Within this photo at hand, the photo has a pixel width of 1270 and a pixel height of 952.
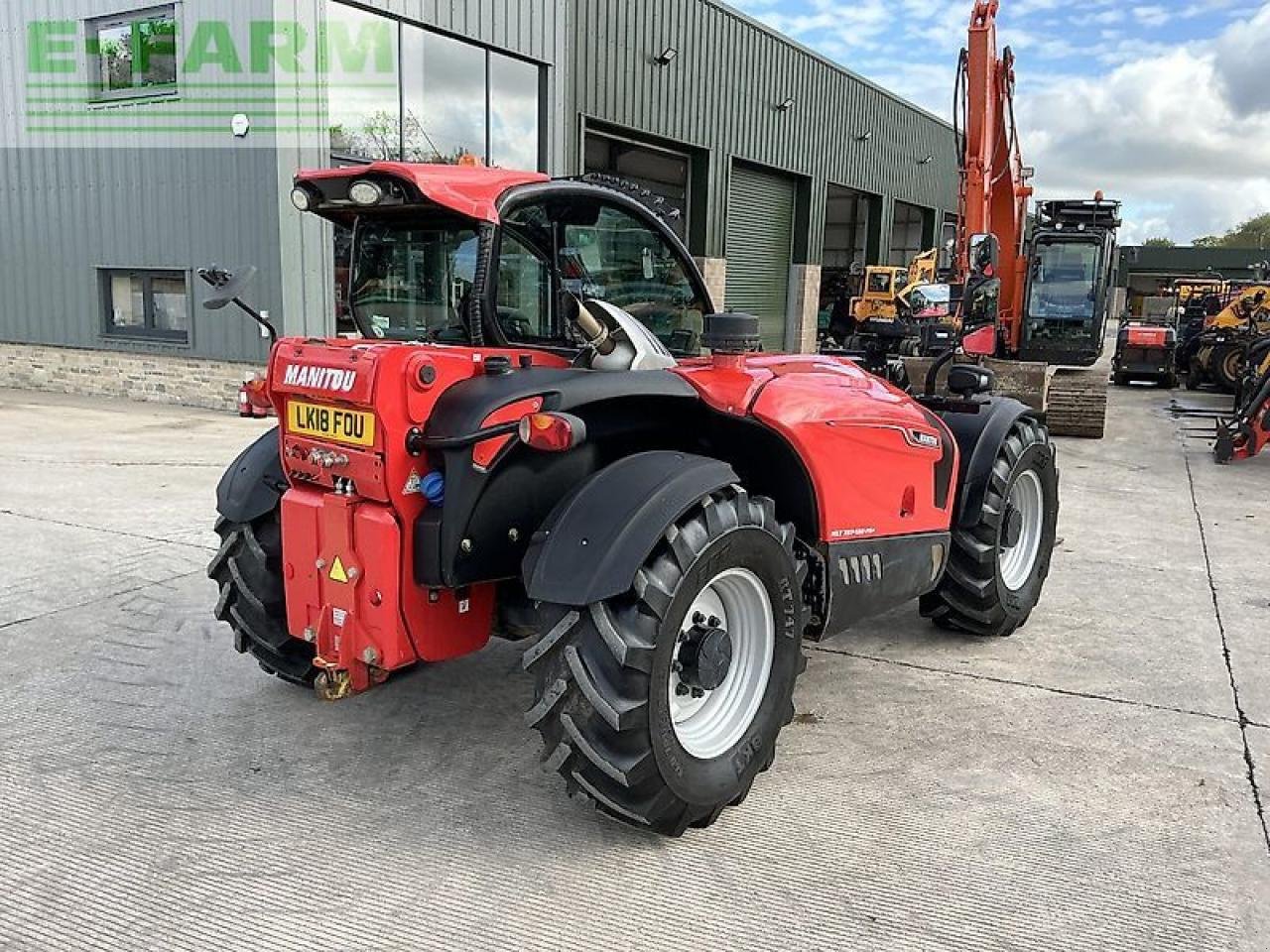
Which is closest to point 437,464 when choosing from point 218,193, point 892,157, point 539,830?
point 539,830

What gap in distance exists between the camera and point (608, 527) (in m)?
3.03

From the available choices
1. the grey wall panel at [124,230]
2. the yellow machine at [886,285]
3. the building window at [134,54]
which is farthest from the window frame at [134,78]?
the yellow machine at [886,285]

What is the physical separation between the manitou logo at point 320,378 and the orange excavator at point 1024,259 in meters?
11.1

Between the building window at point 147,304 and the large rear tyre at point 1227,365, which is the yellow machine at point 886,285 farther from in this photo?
the building window at point 147,304

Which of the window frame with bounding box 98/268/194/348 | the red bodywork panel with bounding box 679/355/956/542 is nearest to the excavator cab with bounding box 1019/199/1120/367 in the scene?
the window frame with bounding box 98/268/194/348

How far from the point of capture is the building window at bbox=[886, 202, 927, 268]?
109 ft

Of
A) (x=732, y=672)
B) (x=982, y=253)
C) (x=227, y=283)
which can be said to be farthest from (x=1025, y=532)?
(x=982, y=253)

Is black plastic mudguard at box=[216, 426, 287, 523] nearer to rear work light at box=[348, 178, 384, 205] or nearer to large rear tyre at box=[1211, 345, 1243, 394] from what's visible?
rear work light at box=[348, 178, 384, 205]

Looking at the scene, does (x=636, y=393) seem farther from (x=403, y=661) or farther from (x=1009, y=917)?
(x=1009, y=917)

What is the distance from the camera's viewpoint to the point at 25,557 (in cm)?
613

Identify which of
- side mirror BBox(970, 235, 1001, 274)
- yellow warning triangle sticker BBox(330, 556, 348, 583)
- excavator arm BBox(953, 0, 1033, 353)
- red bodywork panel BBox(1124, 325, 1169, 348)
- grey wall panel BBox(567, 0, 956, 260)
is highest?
grey wall panel BBox(567, 0, 956, 260)

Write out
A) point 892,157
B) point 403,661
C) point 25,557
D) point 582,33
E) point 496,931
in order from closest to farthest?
1. point 496,931
2. point 403,661
3. point 25,557
4. point 582,33
5. point 892,157

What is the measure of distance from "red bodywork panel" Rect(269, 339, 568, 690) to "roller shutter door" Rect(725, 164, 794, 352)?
18.4m

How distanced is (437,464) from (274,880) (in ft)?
4.20
